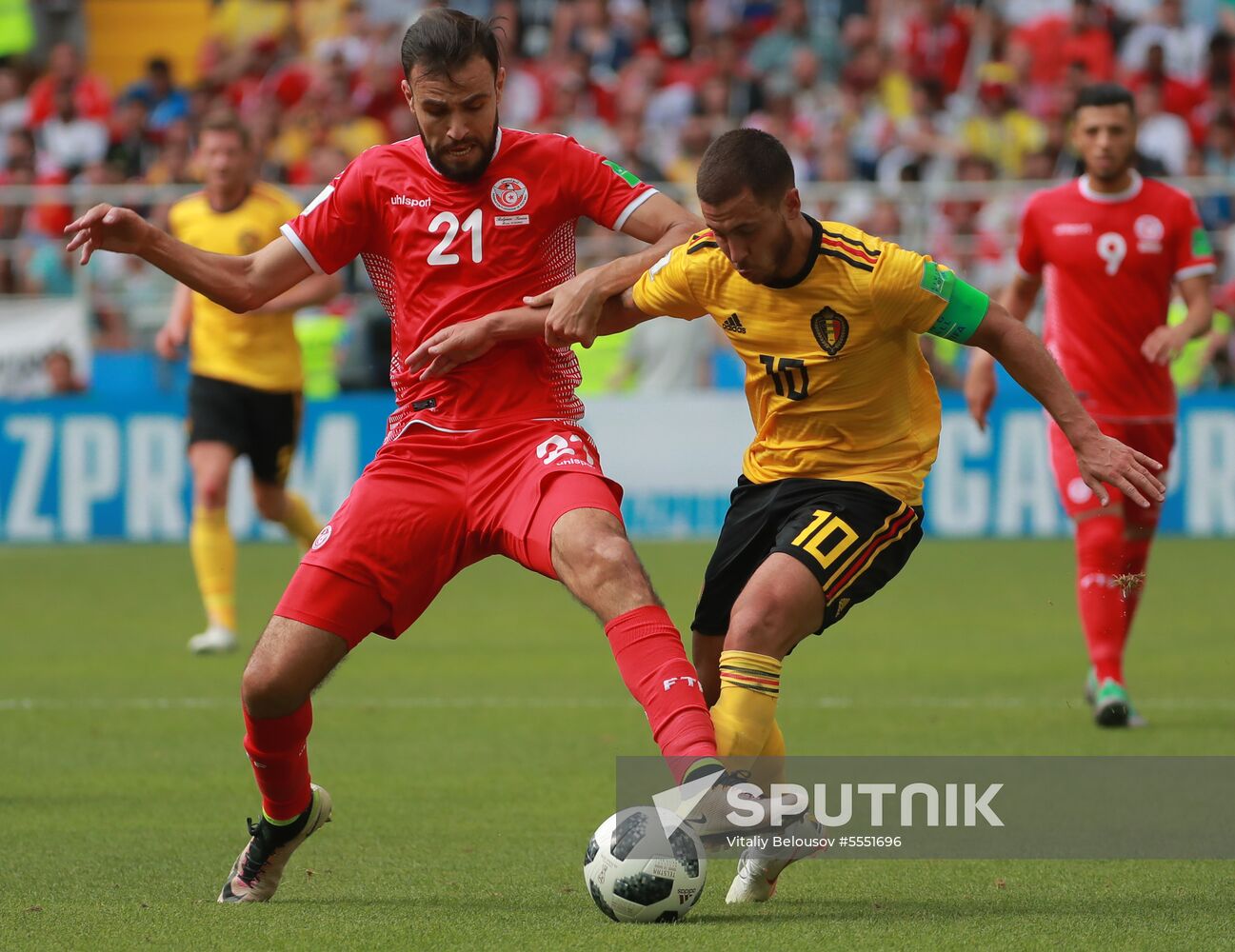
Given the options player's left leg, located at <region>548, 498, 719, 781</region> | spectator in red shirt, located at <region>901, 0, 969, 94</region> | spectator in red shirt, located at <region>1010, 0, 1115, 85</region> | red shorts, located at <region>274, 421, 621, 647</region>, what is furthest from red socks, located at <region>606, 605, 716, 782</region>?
spectator in red shirt, located at <region>901, 0, 969, 94</region>

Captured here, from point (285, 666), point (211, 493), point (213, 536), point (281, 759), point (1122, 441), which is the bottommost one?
point (213, 536)

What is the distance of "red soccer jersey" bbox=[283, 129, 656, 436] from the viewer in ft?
18.2

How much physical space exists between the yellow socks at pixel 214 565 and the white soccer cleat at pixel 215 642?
0.06 meters

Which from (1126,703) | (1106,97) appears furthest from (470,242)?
(1126,703)

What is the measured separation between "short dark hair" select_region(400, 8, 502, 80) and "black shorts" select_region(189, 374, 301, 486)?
6127 mm

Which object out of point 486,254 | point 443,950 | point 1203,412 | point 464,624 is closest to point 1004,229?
point 1203,412

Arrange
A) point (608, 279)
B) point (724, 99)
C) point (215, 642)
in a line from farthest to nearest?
1. point (724, 99)
2. point (215, 642)
3. point (608, 279)

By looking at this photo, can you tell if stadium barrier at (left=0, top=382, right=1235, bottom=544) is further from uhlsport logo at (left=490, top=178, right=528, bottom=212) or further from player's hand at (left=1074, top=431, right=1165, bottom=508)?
player's hand at (left=1074, top=431, right=1165, bottom=508)

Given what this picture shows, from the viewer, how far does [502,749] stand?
8.10m

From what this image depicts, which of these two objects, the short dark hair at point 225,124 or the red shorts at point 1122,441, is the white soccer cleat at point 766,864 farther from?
the short dark hair at point 225,124

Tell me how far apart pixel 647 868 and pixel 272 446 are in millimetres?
7046

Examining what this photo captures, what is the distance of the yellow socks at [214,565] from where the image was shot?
11.0m

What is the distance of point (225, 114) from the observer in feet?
35.5

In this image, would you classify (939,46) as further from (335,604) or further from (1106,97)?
(335,604)
